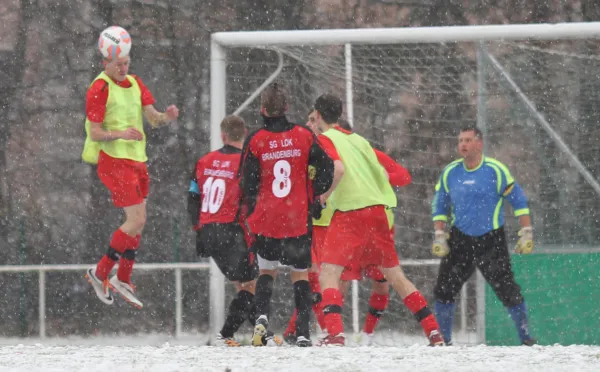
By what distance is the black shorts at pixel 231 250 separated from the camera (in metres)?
9.71

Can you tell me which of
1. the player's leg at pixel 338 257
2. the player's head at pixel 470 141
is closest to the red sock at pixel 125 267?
the player's leg at pixel 338 257

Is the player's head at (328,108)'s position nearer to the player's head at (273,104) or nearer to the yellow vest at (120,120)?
the player's head at (273,104)

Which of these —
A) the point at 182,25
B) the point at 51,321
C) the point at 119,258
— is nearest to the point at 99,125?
the point at 119,258

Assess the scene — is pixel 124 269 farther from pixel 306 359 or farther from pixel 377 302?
pixel 306 359

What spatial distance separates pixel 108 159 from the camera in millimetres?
9844

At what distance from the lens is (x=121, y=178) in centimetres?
983

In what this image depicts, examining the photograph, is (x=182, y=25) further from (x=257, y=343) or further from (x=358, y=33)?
(x=257, y=343)

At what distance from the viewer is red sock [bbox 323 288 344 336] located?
29.0 ft

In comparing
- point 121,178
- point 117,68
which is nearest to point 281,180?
point 121,178

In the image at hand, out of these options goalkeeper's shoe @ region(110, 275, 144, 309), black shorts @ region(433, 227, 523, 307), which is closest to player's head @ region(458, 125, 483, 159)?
black shorts @ region(433, 227, 523, 307)

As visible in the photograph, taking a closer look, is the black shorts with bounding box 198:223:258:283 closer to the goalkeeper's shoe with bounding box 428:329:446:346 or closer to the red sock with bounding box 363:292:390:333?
the red sock with bounding box 363:292:390:333

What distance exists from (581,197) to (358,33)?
2.36 m

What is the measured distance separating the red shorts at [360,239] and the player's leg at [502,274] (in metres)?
1.34

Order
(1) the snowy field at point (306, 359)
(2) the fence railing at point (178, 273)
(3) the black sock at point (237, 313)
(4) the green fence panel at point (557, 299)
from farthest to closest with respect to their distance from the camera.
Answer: (2) the fence railing at point (178, 273) < (4) the green fence panel at point (557, 299) < (3) the black sock at point (237, 313) < (1) the snowy field at point (306, 359)
